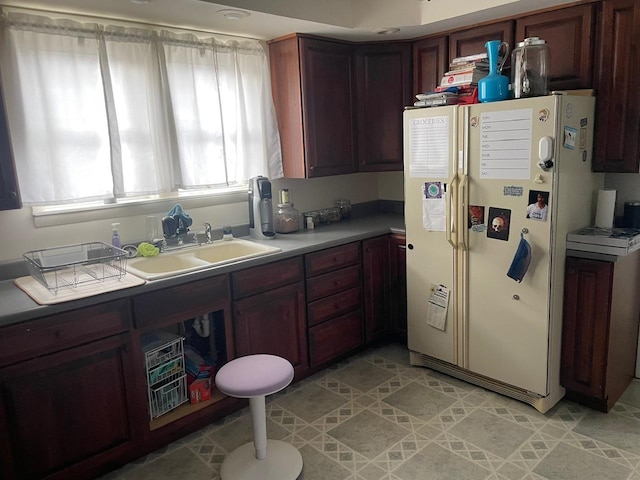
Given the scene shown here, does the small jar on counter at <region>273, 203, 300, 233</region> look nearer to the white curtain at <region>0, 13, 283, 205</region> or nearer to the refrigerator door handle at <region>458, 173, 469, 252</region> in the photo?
the white curtain at <region>0, 13, 283, 205</region>

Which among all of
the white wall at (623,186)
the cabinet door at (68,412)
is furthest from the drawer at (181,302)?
the white wall at (623,186)

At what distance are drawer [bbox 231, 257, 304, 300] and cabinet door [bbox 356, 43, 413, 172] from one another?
108 centimetres

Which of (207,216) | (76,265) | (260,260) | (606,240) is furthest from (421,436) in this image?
(76,265)

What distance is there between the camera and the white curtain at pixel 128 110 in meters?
2.36

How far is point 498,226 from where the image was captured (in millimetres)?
2625

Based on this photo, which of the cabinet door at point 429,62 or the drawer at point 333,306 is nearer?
the drawer at point 333,306

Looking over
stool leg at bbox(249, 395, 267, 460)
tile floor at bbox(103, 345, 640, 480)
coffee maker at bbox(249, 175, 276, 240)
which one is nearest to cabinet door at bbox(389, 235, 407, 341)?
tile floor at bbox(103, 345, 640, 480)

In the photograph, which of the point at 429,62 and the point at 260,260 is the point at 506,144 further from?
the point at 260,260

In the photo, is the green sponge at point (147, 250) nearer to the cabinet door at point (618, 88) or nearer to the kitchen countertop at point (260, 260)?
the kitchen countertop at point (260, 260)

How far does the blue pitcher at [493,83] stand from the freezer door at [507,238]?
82 mm

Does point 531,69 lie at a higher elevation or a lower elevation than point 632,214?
higher

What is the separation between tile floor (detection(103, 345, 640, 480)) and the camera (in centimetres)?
223

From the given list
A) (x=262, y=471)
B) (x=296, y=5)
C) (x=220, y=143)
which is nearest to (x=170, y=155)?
(x=220, y=143)

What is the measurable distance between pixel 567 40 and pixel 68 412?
305 cm
